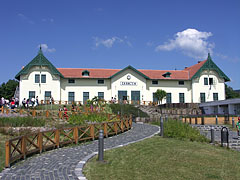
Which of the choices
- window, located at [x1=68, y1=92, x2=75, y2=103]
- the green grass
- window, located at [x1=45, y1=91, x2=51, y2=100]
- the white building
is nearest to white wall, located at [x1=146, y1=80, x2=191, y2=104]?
the white building

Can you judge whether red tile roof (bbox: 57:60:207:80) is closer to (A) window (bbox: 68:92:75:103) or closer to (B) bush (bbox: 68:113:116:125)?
(A) window (bbox: 68:92:75:103)

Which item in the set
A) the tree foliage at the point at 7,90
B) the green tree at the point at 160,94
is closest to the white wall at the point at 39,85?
the green tree at the point at 160,94

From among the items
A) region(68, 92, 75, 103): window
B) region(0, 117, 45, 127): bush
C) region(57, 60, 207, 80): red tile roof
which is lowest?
region(0, 117, 45, 127): bush

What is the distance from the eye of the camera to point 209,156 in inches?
391

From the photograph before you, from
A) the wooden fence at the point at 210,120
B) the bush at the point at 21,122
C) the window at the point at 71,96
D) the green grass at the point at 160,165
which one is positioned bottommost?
the green grass at the point at 160,165

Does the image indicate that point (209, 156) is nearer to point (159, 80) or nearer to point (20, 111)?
point (20, 111)

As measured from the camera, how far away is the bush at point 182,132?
14.2m

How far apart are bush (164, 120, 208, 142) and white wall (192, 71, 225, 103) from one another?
91.4 ft

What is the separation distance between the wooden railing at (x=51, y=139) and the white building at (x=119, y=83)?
2142cm

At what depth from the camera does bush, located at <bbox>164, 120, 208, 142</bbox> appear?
1416 centimetres

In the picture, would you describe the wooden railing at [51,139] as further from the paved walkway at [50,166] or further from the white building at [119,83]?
the white building at [119,83]

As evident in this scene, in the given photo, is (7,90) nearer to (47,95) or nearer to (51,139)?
(47,95)

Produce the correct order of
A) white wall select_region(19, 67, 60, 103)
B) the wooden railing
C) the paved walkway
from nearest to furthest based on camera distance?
the paved walkway → the wooden railing → white wall select_region(19, 67, 60, 103)

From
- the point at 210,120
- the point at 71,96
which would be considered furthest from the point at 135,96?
the point at 210,120
